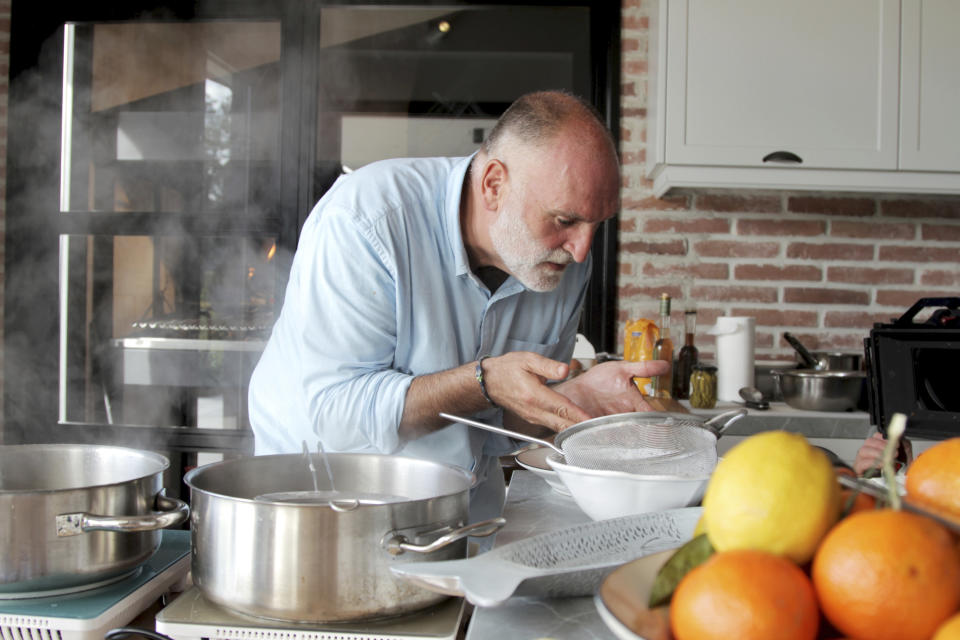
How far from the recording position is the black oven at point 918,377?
1731 millimetres

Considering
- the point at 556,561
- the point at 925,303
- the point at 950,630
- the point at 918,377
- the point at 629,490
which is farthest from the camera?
the point at 925,303

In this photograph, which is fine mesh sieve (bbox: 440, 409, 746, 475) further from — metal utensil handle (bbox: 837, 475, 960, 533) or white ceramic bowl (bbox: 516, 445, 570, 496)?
metal utensil handle (bbox: 837, 475, 960, 533)

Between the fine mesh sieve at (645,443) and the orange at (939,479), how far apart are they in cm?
35

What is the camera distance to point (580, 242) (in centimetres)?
152

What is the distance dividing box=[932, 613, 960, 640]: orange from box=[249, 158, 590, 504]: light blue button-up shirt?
981 mm

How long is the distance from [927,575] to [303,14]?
10.3 ft

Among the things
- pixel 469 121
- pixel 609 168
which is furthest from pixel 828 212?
pixel 609 168

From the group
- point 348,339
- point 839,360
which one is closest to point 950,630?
point 348,339

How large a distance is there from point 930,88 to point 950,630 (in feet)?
8.79

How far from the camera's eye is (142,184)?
3.30 m

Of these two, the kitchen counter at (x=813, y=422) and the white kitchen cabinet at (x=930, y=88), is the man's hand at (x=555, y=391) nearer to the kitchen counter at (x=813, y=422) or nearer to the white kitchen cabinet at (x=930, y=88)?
the kitchen counter at (x=813, y=422)

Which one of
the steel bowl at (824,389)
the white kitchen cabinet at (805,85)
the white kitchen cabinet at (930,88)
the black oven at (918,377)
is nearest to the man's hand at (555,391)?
the black oven at (918,377)

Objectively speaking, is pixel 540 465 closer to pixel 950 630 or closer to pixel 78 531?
pixel 78 531

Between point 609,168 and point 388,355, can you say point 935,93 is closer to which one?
point 609,168
